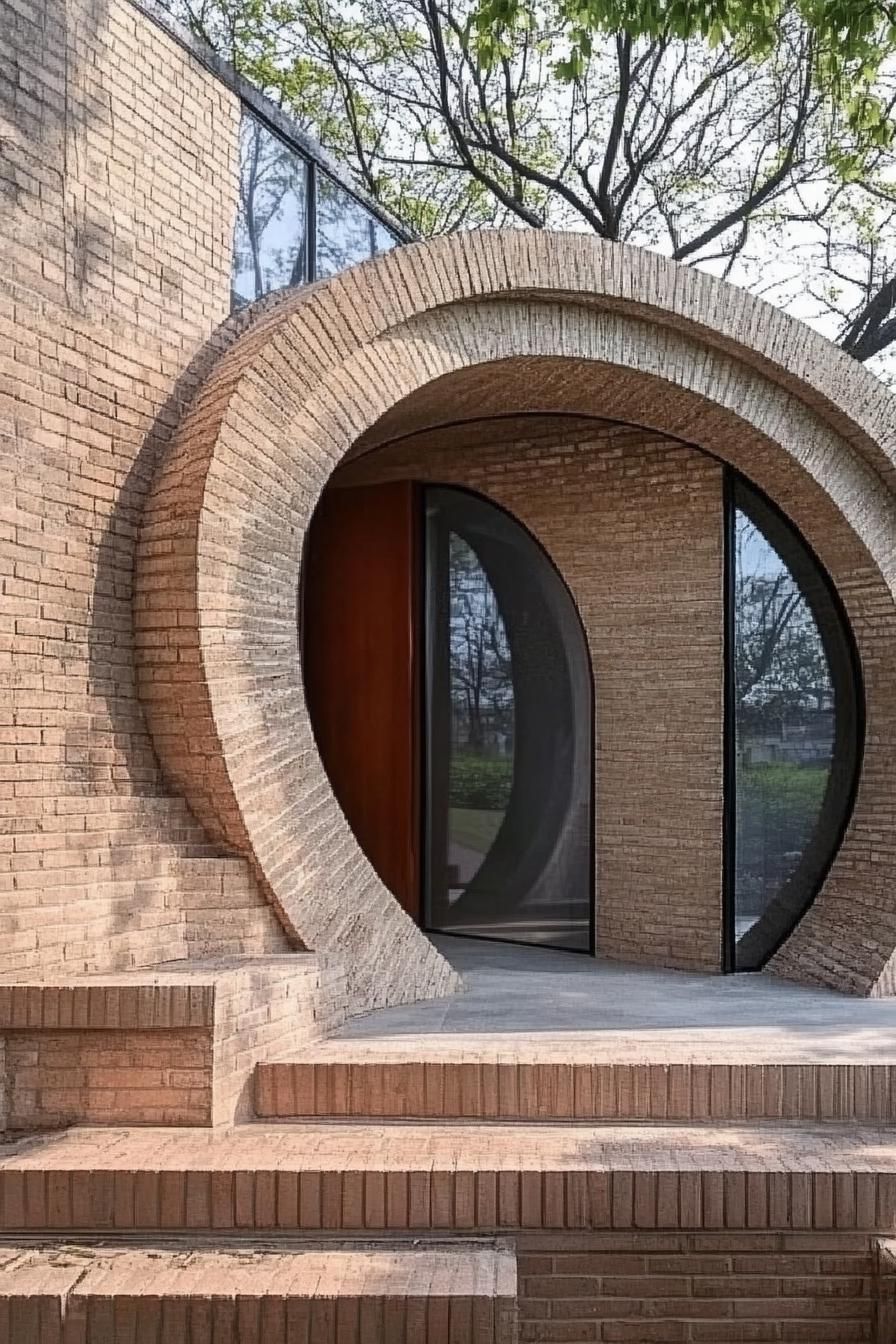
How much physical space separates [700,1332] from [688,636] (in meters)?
4.78

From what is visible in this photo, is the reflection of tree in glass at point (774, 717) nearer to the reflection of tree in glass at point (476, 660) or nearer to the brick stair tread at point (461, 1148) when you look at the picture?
the reflection of tree in glass at point (476, 660)

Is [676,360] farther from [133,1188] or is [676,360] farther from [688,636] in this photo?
[133,1188]

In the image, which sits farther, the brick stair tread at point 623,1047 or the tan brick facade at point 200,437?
the tan brick facade at point 200,437

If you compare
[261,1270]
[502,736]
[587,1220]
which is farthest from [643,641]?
[261,1270]

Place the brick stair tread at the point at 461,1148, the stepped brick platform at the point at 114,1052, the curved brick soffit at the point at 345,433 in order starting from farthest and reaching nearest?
the curved brick soffit at the point at 345,433, the stepped brick platform at the point at 114,1052, the brick stair tread at the point at 461,1148

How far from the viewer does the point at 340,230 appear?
7516mm

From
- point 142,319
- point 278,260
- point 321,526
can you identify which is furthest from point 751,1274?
point 321,526

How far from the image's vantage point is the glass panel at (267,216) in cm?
672

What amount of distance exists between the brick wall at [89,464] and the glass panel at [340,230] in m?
1.16

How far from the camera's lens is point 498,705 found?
9.33 m

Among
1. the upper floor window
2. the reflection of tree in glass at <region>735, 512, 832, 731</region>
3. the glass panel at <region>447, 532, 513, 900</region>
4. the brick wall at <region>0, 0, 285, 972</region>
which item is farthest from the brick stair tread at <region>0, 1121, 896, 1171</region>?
the glass panel at <region>447, 532, 513, 900</region>

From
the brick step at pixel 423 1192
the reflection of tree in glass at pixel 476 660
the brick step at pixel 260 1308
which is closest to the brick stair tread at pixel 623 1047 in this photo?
the brick step at pixel 423 1192

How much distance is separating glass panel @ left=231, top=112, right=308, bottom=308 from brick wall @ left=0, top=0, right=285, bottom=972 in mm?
442

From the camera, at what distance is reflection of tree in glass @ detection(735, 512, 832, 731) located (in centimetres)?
851
